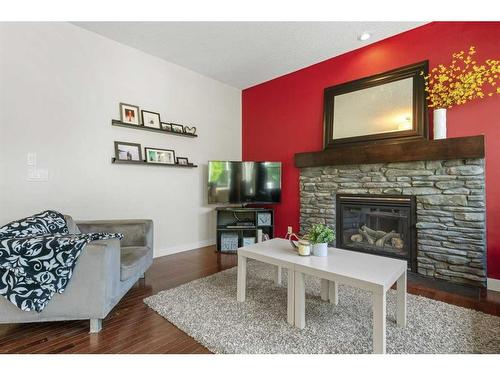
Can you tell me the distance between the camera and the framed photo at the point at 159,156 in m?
3.21

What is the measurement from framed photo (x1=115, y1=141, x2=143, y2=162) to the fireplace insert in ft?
8.84

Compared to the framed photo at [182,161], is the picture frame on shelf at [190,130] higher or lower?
higher

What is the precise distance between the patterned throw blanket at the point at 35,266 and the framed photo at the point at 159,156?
1.81 metres

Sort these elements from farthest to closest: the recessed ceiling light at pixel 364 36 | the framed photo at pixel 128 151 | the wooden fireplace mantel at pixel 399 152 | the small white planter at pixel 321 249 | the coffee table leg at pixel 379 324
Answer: the framed photo at pixel 128 151, the recessed ceiling light at pixel 364 36, the wooden fireplace mantel at pixel 399 152, the small white planter at pixel 321 249, the coffee table leg at pixel 379 324

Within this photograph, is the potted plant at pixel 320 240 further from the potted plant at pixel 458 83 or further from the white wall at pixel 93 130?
the white wall at pixel 93 130

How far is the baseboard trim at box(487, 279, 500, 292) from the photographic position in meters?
2.27

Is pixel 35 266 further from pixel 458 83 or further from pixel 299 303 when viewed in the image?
pixel 458 83

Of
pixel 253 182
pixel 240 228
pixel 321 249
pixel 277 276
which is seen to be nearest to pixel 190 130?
pixel 253 182

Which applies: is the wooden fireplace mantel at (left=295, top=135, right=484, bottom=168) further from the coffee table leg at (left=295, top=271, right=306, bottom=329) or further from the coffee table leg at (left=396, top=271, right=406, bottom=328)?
the coffee table leg at (left=295, top=271, right=306, bottom=329)

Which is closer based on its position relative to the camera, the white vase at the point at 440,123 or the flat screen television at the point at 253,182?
the white vase at the point at 440,123

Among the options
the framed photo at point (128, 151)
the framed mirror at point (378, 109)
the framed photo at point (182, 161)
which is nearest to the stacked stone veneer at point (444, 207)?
the framed mirror at point (378, 109)

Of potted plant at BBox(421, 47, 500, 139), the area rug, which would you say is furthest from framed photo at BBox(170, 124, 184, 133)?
potted plant at BBox(421, 47, 500, 139)
